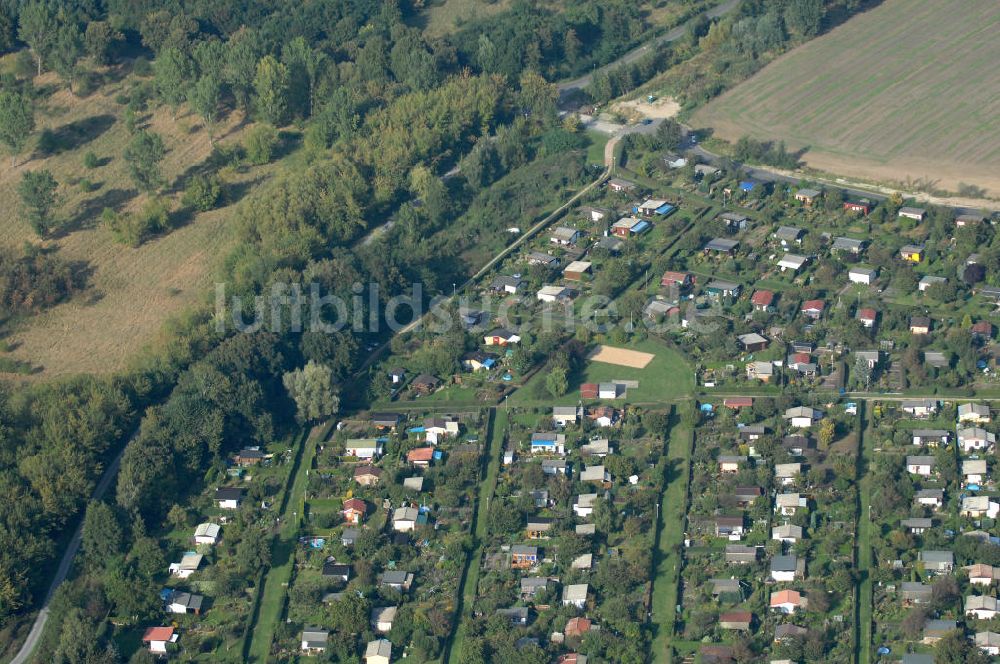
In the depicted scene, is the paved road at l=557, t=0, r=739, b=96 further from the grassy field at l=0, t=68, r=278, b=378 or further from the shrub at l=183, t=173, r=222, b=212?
the shrub at l=183, t=173, r=222, b=212

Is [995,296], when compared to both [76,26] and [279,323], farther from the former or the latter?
[76,26]

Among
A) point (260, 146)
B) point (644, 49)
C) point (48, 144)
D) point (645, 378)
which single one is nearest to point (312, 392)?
point (645, 378)

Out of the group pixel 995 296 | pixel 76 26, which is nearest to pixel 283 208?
pixel 76 26

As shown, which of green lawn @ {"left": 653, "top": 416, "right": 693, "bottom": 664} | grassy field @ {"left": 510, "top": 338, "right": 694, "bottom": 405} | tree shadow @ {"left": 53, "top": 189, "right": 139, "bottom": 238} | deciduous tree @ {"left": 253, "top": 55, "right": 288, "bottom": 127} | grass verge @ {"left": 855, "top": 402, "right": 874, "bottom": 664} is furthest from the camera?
deciduous tree @ {"left": 253, "top": 55, "right": 288, "bottom": 127}

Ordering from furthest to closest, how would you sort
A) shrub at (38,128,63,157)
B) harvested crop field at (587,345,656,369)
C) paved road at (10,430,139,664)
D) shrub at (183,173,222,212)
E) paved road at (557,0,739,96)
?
paved road at (557,0,739,96), shrub at (38,128,63,157), shrub at (183,173,222,212), harvested crop field at (587,345,656,369), paved road at (10,430,139,664)

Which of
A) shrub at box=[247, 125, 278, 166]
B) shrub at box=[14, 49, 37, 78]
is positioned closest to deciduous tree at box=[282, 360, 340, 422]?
shrub at box=[247, 125, 278, 166]

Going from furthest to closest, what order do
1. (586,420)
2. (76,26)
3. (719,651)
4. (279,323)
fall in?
1. (76,26)
2. (279,323)
3. (586,420)
4. (719,651)

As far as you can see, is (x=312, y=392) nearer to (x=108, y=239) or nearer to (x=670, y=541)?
(x=670, y=541)

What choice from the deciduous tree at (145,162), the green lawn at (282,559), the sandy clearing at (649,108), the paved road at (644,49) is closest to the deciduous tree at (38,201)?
the deciduous tree at (145,162)
